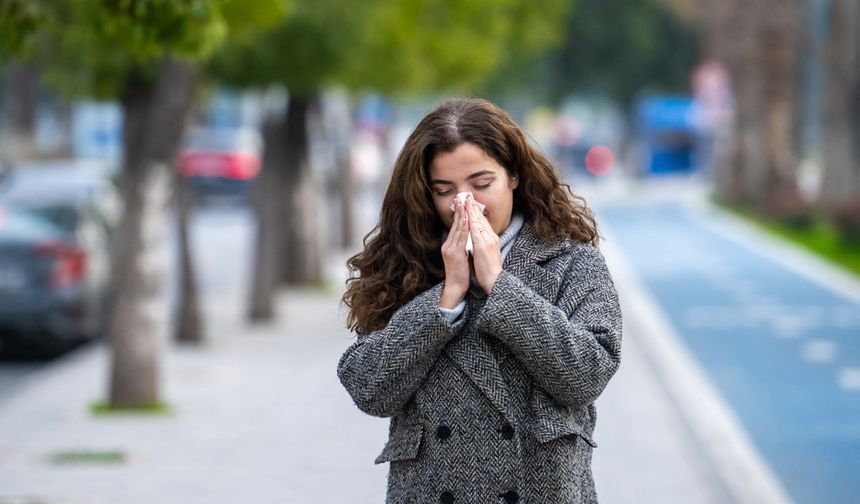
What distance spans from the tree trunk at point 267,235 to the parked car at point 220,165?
1957cm

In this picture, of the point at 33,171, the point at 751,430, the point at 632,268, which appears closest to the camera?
the point at 751,430

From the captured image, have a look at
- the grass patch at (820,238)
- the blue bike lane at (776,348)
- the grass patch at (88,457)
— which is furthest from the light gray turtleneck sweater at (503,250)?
the grass patch at (820,238)

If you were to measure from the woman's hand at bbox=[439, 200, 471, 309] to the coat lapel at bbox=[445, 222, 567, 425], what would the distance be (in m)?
0.09

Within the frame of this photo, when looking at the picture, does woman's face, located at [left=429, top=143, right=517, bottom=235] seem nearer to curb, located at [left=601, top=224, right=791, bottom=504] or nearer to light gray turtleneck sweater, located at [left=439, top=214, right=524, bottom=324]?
light gray turtleneck sweater, located at [left=439, top=214, right=524, bottom=324]

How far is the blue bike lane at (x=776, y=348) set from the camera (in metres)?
9.71

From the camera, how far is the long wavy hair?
3604mm

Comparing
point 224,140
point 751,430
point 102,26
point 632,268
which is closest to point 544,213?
point 102,26

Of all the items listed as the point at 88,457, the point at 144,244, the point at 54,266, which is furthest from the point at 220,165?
the point at 88,457

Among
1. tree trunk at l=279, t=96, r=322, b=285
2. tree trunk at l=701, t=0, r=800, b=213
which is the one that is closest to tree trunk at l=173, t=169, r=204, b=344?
tree trunk at l=279, t=96, r=322, b=285

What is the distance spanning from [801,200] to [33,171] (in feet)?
65.9

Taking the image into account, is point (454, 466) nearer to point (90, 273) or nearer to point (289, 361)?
point (289, 361)

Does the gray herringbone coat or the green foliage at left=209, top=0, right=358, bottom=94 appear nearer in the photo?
the gray herringbone coat

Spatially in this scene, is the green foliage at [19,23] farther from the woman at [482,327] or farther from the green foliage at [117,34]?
the woman at [482,327]

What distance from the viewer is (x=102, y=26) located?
7.49 m
